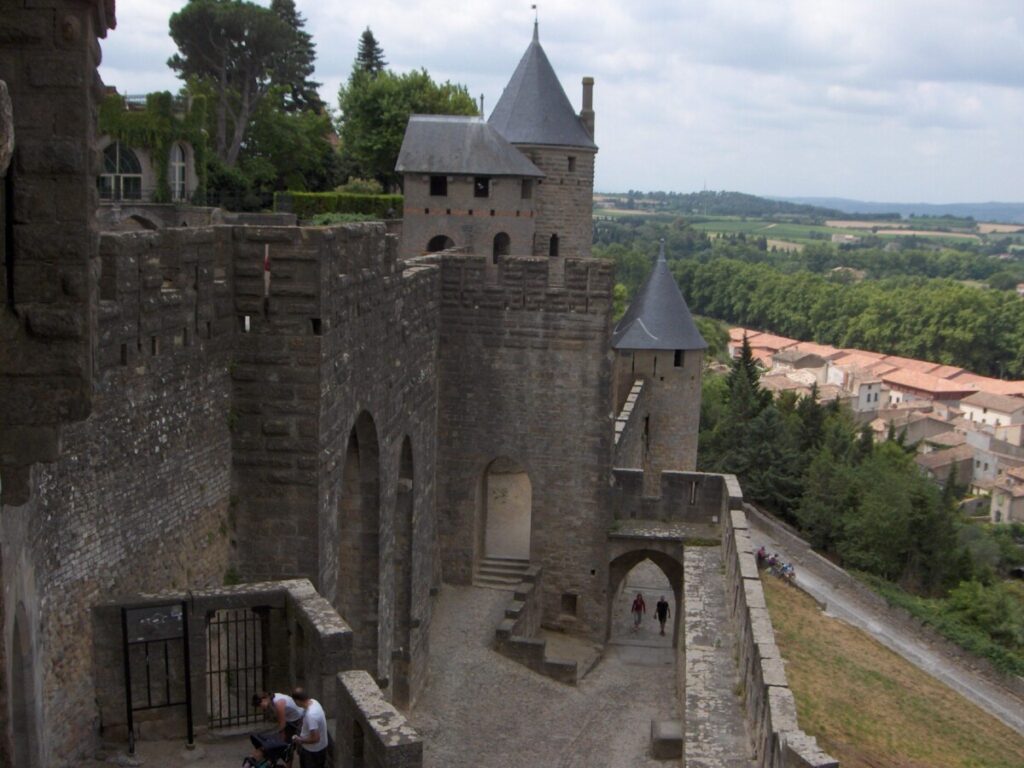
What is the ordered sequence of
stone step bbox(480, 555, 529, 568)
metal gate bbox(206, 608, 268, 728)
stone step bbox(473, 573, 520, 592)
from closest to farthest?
metal gate bbox(206, 608, 268, 728)
stone step bbox(473, 573, 520, 592)
stone step bbox(480, 555, 529, 568)

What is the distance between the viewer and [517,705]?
1573cm

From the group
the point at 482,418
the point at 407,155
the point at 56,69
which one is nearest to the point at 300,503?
the point at 56,69

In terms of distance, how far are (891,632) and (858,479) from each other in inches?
455

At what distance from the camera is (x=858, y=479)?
3969 centimetres

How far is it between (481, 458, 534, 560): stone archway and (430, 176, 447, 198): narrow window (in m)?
5.91

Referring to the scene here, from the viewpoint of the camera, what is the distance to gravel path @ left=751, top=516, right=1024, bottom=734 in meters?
25.5

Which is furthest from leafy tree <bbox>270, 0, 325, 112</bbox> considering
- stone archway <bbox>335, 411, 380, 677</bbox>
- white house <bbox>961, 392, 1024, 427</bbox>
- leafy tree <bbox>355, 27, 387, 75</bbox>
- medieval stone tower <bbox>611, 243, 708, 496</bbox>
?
white house <bbox>961, 392, 1024, 427</bbox>

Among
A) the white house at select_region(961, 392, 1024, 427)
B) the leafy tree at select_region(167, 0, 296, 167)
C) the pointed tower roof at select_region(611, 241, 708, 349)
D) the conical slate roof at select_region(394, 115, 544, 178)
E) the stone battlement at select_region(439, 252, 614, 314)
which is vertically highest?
the leafy tree at select_region(167, 0, 296, 167)

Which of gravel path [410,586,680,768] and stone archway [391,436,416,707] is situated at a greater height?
stone archway [391,436,416,707]

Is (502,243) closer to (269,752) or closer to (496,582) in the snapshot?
(496,582)

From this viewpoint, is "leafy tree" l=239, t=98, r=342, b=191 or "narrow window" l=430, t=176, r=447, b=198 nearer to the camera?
"narrow window" l=430, t=176, r=447, b=198

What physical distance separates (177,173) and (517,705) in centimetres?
2533

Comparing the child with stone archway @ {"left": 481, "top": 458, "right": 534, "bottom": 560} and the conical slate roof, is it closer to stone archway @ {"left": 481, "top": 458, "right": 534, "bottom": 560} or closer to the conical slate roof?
stone archway @ {"left": 481, "top": 458, "right": 534, "bottom": 560}

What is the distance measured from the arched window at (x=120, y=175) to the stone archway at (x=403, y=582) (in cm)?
2185
